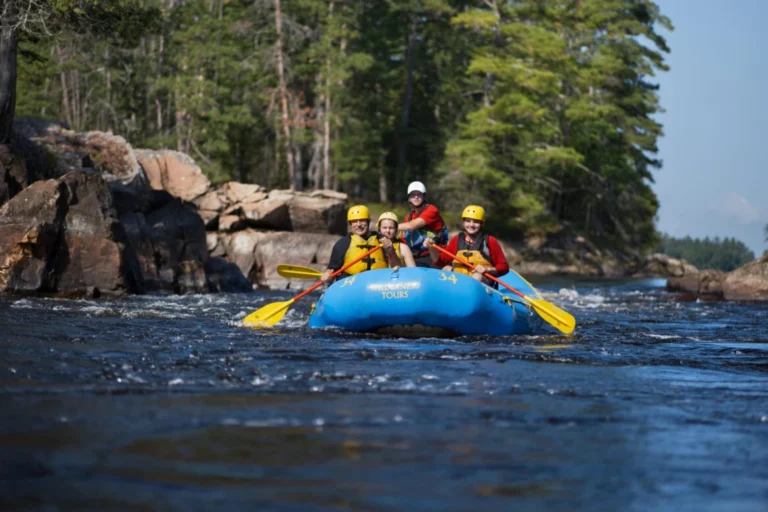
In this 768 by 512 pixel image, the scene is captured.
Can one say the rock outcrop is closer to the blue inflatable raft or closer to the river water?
the river water

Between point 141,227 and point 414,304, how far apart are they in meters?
10.1

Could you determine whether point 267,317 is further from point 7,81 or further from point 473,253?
point 7,81

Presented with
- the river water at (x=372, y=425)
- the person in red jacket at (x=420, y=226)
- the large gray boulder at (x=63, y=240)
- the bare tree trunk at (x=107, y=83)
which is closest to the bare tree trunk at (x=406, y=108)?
the bare tree trunk at (x=107, y=83)

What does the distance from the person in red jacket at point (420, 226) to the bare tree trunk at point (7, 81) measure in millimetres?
8309

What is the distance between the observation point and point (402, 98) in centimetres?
4512

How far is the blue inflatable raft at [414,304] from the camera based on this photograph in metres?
9.15

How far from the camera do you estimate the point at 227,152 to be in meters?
36.8

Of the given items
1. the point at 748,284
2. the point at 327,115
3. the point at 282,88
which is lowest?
the point at 748,284

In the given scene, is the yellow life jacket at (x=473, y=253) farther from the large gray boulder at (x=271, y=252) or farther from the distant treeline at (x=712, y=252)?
the distant treeline at (x=712, y=252)

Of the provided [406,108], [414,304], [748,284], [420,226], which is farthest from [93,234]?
[406,108]

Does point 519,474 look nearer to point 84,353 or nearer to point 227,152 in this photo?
point 84,353

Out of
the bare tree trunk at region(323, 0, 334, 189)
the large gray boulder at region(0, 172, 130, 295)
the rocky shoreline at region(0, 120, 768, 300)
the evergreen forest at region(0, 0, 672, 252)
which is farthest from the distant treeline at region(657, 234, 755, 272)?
the large gray boulder at region(0, 172, 130, 295)

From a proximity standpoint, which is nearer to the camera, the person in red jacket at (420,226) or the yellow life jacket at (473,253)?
the yellow life jacket at (473,253)

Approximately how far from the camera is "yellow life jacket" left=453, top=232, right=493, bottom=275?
10906mm
